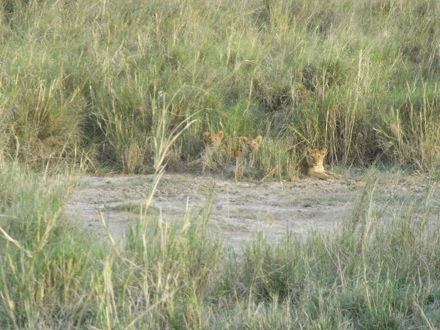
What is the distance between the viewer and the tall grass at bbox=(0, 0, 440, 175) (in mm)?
7973

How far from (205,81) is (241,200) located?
199cm

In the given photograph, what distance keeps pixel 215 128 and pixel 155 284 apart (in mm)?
4070

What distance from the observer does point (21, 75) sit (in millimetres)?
8266

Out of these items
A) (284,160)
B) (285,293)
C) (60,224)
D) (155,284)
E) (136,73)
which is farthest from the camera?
(136,73)

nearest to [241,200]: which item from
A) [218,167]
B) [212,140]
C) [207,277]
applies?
[218,167]

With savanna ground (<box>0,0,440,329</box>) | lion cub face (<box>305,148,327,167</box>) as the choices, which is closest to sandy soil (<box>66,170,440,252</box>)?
savanna ground (<box>0,0,440,329</box>)

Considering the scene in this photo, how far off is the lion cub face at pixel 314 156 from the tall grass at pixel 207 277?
221cm

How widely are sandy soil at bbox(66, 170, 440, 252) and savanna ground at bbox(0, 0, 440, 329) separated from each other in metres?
0.03

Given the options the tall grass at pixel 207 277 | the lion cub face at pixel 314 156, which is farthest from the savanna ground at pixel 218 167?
the lion cub face at pixel 314 156

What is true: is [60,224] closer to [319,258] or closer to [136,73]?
[319,258]

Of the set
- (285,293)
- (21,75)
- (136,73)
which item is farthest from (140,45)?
(285,293)

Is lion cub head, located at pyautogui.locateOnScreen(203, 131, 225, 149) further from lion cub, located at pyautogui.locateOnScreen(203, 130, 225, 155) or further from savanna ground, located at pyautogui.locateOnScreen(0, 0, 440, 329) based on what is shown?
savanna ground, located at pyautogui.locateOnScreen(0, 0, 440, 329)

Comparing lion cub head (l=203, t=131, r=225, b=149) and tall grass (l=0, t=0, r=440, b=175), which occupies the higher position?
tall grass (l=0, t=0, r=440, b=175)

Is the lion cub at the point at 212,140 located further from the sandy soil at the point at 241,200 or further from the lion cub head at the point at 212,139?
the sandy soil at the point at 241,200
